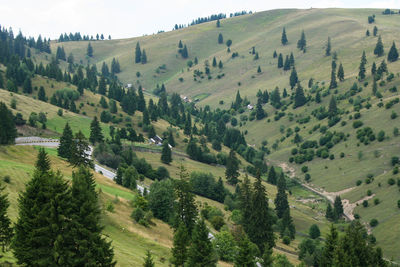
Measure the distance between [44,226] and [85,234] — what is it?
10.7 ft

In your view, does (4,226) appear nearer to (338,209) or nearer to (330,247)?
(330,247)

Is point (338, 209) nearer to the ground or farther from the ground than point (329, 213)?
farther from the ground

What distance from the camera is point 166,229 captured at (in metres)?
70.2

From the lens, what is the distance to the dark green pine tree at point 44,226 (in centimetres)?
3269

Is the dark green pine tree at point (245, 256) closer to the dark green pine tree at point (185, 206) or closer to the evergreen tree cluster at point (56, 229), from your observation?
the evergreen tree cluster at point (56, 229)

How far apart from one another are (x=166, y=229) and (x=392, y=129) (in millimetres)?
109355

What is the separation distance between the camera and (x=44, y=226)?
33156mm

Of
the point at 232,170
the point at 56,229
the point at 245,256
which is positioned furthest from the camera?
the point at 232,170

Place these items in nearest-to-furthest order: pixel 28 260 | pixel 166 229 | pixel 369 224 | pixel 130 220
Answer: pixel 28 260, pixel 130 220, pixel 166 229, pixel 369 224

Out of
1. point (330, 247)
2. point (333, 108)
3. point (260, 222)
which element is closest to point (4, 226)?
point (330, 247)

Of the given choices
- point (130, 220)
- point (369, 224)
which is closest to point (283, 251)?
point (369, 224)

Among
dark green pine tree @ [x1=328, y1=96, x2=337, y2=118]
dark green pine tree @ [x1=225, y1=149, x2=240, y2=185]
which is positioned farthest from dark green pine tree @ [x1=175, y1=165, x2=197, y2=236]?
dark green pine tree @ [x1=328, y1=96, x2=337, y2=118]

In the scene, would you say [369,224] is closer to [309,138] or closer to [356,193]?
[356,193]

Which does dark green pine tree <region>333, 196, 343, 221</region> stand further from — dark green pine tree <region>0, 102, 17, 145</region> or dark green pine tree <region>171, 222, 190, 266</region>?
dark green pine tree <region>0, 102, 17, 145</region>
